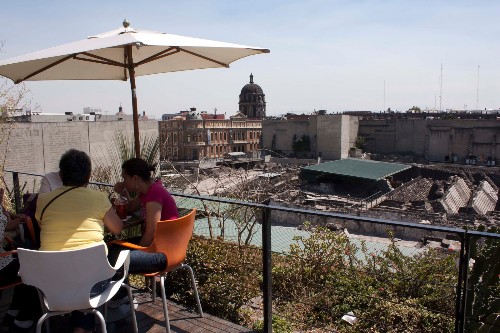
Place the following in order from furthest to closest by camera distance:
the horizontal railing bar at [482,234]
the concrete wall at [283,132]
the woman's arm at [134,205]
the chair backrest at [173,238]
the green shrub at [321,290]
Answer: the concrete wall at [283,132]
the green shrub at [321,290]
the woman's arm at [134,205]
the chair backrest at [173,238]
the horizontal railing bar at [482,234]

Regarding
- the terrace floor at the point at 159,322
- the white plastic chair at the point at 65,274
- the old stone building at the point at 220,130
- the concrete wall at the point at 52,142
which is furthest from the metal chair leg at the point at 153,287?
the old stone building at the point at 220,130

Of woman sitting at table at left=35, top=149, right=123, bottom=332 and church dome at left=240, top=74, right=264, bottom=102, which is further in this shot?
church dome at left=240, top=74, right=264, bottom=102

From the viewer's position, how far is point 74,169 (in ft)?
8.62

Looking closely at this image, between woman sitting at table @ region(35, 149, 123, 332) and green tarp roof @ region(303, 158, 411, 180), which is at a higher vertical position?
woman sitting at table @ region(35, 149, 123, 332)

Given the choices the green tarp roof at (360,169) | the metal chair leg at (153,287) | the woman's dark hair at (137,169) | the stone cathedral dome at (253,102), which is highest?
the stone cathedral dome at (253,102)

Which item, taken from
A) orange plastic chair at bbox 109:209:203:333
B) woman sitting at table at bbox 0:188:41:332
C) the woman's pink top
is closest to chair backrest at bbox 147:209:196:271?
orange plastic chair at bbox 109:209:203:333

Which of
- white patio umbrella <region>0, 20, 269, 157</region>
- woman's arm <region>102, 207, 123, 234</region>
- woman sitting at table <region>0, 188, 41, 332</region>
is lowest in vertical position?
woman sitting at table <region>0, 188, 41, 332</region>

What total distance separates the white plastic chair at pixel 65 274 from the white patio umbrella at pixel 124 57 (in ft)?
4.65

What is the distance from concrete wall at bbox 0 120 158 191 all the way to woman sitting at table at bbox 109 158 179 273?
493 inches

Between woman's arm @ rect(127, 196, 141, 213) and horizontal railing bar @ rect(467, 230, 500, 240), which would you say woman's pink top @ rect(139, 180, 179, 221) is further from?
horizontal railing bar @ rect(467, 230, 500, 240)

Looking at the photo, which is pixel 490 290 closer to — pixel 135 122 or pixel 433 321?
pixel 433 321

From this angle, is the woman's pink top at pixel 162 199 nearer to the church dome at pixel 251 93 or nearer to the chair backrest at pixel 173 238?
the chair backrest at pixel 173 238

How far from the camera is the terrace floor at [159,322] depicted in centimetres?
323

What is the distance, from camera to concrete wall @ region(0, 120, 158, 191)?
684 inches
